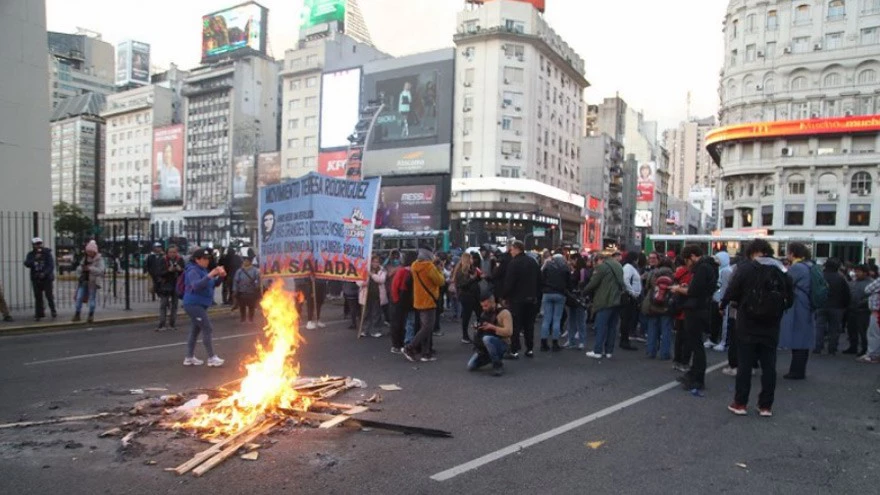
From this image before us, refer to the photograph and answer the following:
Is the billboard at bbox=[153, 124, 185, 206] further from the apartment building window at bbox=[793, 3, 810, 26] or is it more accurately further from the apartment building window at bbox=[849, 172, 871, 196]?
the apartment building window at bbox=[849, 172, 871, 196]

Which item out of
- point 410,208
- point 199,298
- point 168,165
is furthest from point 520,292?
point 168,165

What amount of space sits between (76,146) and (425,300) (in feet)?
477

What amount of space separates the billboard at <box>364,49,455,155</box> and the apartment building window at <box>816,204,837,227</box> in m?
40.5

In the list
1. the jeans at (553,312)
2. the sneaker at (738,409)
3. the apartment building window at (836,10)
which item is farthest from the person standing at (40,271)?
the apartment building window at (836,10)

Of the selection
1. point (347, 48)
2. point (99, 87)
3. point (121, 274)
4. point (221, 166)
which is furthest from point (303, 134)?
point (99, 87)

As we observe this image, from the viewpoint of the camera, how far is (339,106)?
7481 cm

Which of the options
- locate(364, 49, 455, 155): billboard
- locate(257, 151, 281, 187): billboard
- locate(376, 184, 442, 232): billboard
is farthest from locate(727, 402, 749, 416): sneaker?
locate(257, 151, 281, 187): billboard

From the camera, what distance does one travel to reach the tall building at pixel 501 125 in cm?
6328

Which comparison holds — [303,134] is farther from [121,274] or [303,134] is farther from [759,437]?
[759,437]

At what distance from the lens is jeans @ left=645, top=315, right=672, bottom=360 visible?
9.99 metres

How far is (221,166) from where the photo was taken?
318ft

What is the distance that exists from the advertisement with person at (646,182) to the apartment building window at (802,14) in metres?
42.0

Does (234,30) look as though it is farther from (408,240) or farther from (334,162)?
(408,240)

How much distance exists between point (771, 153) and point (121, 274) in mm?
65291
